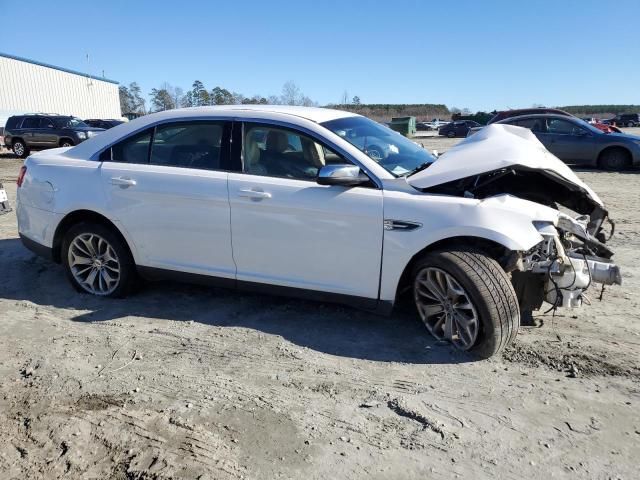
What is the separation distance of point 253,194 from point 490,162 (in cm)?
176

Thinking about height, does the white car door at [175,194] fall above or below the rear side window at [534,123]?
below

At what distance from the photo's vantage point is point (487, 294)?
340cm

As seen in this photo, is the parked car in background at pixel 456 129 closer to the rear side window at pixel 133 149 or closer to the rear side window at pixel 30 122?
the rear side window at pixel 30 122

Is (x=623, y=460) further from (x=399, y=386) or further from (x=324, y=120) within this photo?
(x=324, y=120)

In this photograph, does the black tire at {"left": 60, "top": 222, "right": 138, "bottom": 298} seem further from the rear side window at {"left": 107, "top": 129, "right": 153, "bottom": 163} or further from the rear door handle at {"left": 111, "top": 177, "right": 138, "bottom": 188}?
the rear side window at {"left": 107, "top": 129, "right": 153, "bottom": 163}

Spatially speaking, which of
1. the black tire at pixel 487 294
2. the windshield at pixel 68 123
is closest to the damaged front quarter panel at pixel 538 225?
the black tire at pixel 487 294

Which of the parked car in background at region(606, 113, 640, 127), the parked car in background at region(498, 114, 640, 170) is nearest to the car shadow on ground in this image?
the parked car in background at region(498, 114, 640, 170)

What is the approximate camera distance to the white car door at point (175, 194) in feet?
13.7

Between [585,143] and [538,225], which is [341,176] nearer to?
[538,225]

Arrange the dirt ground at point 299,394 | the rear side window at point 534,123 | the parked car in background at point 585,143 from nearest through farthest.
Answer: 1. the dirt ground at point 299,394
2. the parked car in background at point 585,143
3. the rear side window at point 534,123

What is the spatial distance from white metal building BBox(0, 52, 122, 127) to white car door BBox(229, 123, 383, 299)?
36.2 meters

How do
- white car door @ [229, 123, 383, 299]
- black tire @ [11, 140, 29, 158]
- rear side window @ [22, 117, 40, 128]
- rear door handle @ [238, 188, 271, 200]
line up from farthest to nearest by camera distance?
black tire @ [11, 140, 29, 158]
rear side window @ [22, 117, 40, 128]
rear door handle @ [238, 188, 271, 200]
white car door @ [229, 123, 383, 299]

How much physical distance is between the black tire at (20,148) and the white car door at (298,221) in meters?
21.8

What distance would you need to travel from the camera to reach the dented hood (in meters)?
3.64
